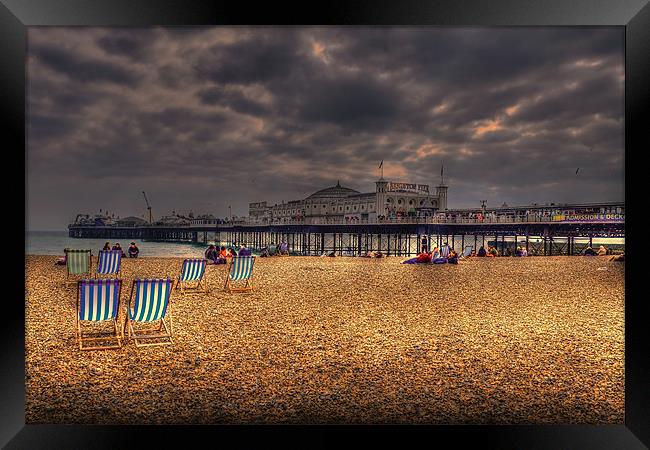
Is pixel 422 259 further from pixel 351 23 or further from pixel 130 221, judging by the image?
pixel 130 221

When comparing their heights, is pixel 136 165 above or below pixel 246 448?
above

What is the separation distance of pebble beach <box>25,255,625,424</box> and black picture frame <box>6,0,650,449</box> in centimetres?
27

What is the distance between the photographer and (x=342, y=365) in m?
3.95

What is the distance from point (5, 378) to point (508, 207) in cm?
5828

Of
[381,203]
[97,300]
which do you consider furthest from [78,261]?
[381,203]

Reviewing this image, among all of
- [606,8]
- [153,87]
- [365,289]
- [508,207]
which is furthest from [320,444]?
[153,87]

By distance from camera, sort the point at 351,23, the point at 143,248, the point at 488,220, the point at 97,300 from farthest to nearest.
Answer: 1. the point at 143,248
2. the point at 488,220
3. the point at 97,300
4. the point at 351,23

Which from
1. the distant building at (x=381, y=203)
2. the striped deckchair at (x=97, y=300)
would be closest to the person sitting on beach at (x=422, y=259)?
the striped deckchair at (x=97, y=300)

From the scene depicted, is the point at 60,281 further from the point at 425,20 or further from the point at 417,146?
the point at 417,146

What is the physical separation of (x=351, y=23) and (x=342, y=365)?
2759mm

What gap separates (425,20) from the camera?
279 cm

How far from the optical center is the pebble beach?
305 centimetres

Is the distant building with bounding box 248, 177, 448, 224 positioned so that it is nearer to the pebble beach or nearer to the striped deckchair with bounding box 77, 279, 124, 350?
the pebble beach

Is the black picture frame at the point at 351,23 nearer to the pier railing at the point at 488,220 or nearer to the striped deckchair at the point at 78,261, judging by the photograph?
the striped deckchair at the point at 78,261
